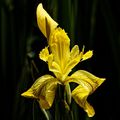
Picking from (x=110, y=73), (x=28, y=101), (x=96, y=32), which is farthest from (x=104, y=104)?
(x=28, y=101)

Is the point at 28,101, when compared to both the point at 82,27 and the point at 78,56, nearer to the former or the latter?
the point at 78,56

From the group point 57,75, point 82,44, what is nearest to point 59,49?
point 57,75

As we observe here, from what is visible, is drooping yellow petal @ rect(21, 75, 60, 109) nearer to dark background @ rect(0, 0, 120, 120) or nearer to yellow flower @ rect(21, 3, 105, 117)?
yellow flower @ rect(21, 3, 105, 117)

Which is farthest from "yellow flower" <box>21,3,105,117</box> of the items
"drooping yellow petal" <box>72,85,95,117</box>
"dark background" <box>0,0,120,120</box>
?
"dark background" <box>0,0,120,120</box>

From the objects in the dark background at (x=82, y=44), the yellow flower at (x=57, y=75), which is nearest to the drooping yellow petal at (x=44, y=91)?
the yellow flower at (x=57, y=75)

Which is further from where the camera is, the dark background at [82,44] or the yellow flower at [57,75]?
the dark background at [82,44]

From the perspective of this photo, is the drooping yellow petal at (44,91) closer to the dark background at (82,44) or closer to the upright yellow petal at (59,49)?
the upright yellow petal at (59,49)

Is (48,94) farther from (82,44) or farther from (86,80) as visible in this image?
(82,44)

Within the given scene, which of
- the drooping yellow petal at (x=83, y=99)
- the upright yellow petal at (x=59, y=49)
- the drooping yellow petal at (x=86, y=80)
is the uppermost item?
the upright yellow petal at (x=59, y=49)

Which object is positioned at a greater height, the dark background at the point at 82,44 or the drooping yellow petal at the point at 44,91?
the dark background at the point at 82,44
